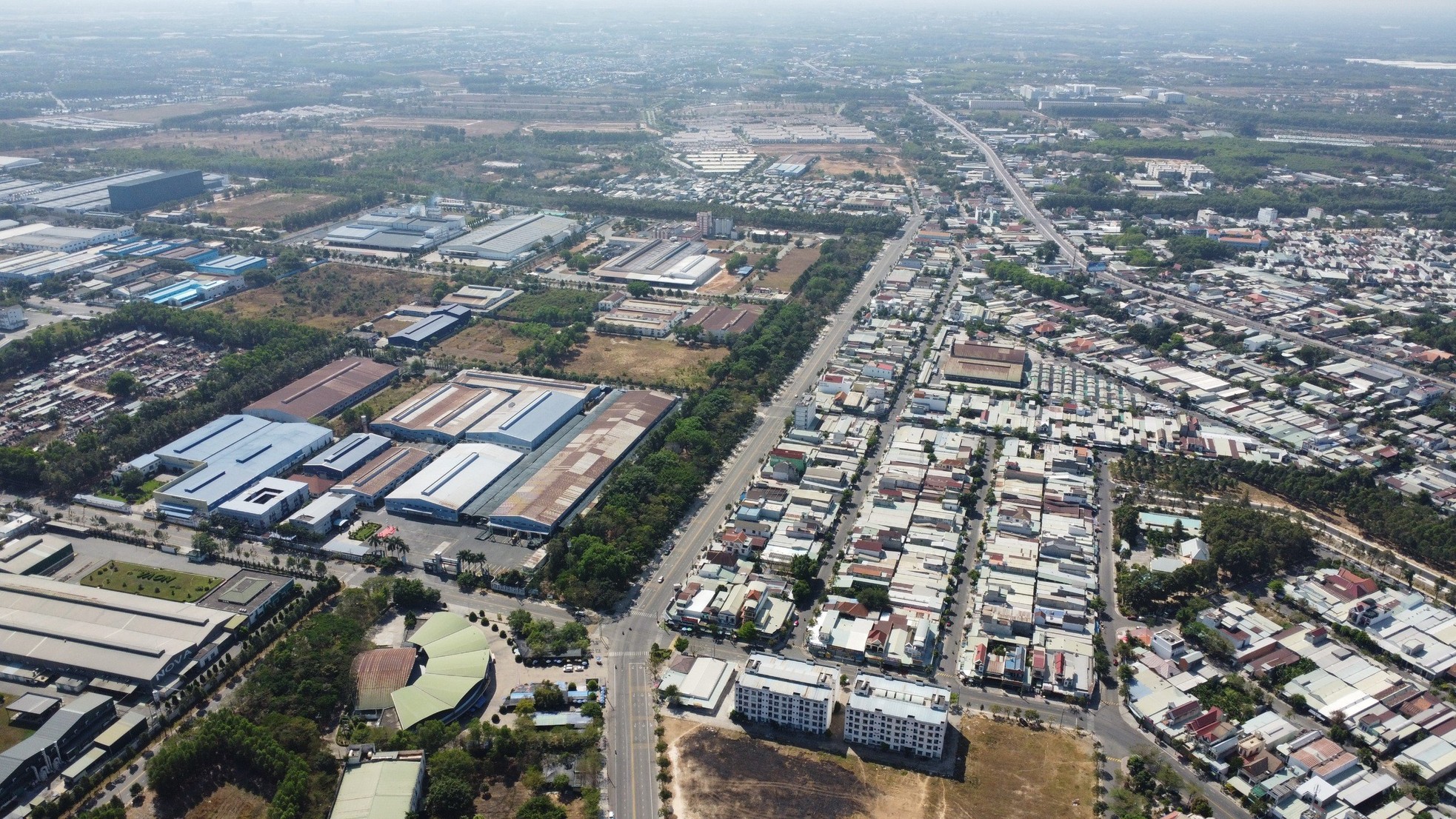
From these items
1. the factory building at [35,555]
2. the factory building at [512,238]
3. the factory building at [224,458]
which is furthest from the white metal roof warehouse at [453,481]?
the factory building at [512,238]

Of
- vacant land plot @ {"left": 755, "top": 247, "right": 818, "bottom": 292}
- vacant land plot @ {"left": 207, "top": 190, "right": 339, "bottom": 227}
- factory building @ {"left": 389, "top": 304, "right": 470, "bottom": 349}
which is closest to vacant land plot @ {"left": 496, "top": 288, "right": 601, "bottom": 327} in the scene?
factory building @ {"left": 389, "top": 304, "right": 470, "bottom": 349}

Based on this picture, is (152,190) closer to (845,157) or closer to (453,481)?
(453,481)

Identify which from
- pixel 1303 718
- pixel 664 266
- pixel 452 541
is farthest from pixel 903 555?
pixel 664 266

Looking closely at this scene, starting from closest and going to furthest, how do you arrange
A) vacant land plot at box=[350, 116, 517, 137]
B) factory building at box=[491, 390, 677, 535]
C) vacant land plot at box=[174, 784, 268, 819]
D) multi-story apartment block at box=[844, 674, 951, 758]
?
vacant land plot at box=[174, 784, 268, 819] → multi-story apartment block at box=[844, 674, 951, 758] → factory building at box=[491, 390, 677, 535] → vacant land plot at box=[350, 116, 517, 137]

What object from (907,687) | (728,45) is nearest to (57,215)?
(907,687)

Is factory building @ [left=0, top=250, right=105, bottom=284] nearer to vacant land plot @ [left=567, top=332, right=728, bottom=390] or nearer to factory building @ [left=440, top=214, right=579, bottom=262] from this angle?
factory building @ [left=440, top=214, right=579, bottom=262]

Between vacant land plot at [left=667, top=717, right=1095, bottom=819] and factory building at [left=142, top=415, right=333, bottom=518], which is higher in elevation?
factory building at [left=142, top=415, right=333, bottom=518]
